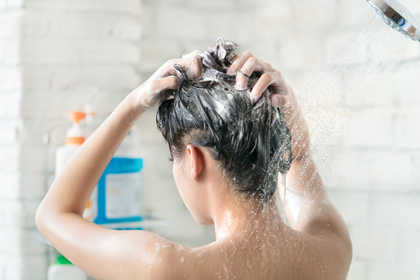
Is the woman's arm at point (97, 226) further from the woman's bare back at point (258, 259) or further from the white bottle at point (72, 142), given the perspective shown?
the white bottle at point (72, 142)

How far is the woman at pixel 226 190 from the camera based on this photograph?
653 millimetres

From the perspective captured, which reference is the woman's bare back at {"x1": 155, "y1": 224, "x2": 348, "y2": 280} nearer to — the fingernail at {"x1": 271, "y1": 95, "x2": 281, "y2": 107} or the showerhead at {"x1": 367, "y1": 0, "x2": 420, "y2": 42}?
the fingernail at {"x1": 271, "y1": 95, "x2": 281, "y2": 107}

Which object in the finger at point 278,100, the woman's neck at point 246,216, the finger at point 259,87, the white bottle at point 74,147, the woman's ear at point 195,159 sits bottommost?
the white bottle at point 74,147

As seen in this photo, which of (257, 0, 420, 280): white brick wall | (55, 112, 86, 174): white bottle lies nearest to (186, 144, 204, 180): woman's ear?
(257, 0, 420, 280): white brick wall

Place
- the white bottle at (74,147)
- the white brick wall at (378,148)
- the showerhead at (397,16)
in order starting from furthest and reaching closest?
1. the white bottle at (74,147)
2. the white brick wall at (378,148)
3. the showerhead at (397,16)

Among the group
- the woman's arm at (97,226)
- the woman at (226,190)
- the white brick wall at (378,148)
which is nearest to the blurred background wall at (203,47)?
the white brick wall at (378,148)

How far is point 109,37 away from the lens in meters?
1.23

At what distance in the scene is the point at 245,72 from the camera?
2.18 ft

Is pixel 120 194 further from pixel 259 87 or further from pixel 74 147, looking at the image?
pixel 259 87

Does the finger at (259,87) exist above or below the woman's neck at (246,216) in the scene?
above

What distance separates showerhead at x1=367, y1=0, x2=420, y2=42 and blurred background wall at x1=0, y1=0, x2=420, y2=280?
180mm

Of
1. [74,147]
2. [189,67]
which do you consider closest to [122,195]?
[74,147]

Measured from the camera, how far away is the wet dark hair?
66cm

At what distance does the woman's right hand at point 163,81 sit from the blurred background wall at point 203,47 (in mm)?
183
